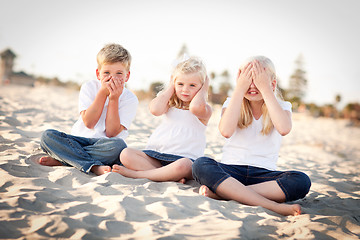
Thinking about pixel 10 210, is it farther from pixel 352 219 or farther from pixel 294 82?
pixel 294 82

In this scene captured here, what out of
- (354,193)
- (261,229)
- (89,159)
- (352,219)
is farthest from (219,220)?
(354,193)

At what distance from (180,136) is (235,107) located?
71 cm

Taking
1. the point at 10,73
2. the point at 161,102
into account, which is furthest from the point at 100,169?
the point at 10,73

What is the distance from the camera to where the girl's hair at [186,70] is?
294 centimetres

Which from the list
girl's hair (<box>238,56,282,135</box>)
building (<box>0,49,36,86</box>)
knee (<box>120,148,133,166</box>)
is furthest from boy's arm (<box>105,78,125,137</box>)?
building (<box>0,49,36,86</box>)

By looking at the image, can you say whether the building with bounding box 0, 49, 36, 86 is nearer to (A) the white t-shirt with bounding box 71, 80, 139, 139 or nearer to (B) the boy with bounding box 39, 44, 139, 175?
(A) the white t-shirt with bounding box 71, 80, 139, 139

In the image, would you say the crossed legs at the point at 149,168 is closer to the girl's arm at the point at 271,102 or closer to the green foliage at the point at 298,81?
the girl's arm at the point at 271,102

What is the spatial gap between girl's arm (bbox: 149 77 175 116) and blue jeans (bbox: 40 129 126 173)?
498mm

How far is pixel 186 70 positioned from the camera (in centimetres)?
294

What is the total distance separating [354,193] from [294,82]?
36757 mm

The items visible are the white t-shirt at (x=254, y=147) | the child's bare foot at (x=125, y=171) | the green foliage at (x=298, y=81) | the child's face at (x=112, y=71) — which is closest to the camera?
the white t-shirt at (x=254, y=147)

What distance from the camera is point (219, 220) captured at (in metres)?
1.79

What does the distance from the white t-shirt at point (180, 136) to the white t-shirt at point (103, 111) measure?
1.48 feet

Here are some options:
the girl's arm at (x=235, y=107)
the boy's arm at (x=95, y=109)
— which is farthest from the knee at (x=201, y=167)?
the boy's arm at (x=95, y=109)
